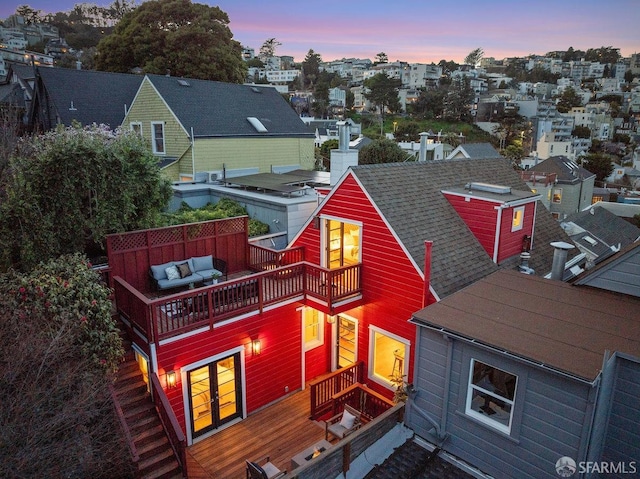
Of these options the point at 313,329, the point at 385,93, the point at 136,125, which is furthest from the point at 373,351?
the point at 385,93

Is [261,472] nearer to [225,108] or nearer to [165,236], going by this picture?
[165,236]

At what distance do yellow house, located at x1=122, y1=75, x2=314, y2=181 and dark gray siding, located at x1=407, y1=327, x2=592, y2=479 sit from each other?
15593 mm

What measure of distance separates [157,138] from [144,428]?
16.5 metres

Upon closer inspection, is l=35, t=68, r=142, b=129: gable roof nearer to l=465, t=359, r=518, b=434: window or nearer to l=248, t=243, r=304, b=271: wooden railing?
l=248, t=243, r=304, b=271: wooden railing

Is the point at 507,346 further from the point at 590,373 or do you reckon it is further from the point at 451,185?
the point at 451,185

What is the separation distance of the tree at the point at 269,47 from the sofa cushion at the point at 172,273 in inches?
7047

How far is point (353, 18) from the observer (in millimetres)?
83125

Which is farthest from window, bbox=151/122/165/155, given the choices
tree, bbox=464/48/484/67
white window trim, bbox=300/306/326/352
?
tree, bbox=464/48/484/67

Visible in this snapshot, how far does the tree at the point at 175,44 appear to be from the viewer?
32406 millimetres

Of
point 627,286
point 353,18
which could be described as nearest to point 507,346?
point 627,286

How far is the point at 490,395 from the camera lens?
6762mm

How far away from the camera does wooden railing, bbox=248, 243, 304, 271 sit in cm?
1205

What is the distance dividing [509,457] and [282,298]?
6.01 meters

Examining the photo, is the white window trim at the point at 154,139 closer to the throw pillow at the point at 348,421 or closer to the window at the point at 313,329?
the window at the point at 313,329
